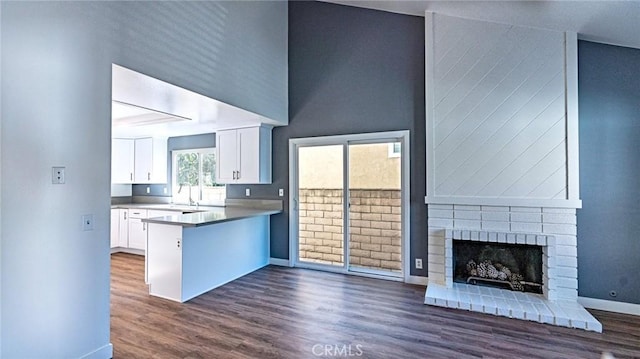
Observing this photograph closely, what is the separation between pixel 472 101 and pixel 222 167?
12.3ft

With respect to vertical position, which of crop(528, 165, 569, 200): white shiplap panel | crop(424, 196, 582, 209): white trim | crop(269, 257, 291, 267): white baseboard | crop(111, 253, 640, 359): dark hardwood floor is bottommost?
crop(111, 253, 640, 359): dark hardwood floor

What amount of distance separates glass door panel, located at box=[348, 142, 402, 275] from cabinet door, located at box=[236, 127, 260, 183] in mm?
1443

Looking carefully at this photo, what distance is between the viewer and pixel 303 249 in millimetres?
4816

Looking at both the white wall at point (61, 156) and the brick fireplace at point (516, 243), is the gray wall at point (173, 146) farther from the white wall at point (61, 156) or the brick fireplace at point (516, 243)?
the brick fireplace at point (516, 243)

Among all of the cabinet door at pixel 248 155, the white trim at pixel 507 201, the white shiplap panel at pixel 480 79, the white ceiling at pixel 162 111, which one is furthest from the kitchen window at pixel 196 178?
the white shiplap panel at pixel 480 79

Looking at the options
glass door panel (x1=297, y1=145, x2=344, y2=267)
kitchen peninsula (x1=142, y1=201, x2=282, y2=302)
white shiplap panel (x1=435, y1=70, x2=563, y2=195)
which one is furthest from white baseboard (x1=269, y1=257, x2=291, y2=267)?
white shiplap panel (x1=435, y1=70, x2=563, y2=195)

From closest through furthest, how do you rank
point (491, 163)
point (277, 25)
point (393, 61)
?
1. point (491, 163)
2. point (393, 61)
3. point (277, 25)

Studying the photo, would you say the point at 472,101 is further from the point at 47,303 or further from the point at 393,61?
the point at 47,303

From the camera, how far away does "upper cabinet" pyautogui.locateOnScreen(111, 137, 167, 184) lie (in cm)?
585

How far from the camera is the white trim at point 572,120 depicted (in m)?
3.19

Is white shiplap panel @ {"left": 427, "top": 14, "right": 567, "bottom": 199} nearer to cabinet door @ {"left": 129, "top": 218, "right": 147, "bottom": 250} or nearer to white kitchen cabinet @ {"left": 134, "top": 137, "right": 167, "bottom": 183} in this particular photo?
cabinet door @ {"left": 129, "top": 218, "right": 147, "bottom": 250}

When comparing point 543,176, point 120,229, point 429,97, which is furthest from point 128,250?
point 543,176

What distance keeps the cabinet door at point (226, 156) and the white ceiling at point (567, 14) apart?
10.5 feet

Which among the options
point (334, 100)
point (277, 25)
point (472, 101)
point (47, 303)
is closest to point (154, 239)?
point (47, 303)
